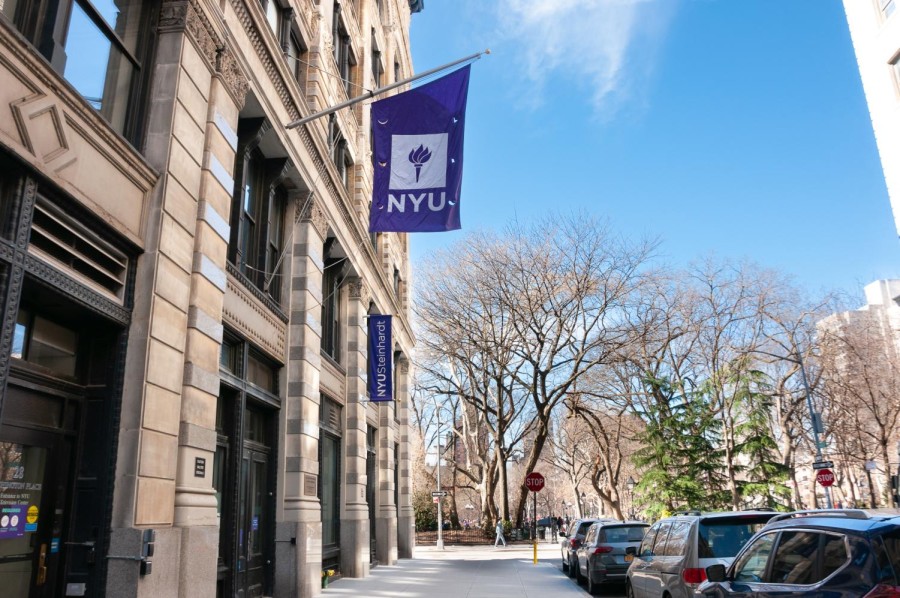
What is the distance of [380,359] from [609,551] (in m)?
9.18

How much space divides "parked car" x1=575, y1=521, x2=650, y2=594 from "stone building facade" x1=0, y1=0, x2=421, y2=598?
6685 mm

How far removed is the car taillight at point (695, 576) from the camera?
8875 mm

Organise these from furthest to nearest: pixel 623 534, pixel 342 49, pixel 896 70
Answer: pixel 896 70, pixel 342 49, pixel 623 534

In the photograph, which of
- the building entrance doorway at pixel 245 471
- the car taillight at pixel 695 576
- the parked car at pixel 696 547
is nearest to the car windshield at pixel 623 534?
the parked car at pixel 696 547

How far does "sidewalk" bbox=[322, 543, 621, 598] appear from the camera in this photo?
15781mm

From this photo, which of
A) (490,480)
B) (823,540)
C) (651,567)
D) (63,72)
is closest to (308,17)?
(63,72)

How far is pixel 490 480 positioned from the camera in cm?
4212

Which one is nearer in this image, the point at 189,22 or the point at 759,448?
the point at 189,22

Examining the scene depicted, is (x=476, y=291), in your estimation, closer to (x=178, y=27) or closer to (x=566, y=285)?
(x=566, y=285)

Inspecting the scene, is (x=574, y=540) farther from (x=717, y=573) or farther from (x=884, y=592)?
(x=884, y=592)

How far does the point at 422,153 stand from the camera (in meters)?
13.1

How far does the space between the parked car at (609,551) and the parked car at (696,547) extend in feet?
20.7

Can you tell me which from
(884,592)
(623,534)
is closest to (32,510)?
(884,592)

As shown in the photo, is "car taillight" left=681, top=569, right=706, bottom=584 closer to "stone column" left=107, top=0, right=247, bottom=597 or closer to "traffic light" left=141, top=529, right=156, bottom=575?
"stone column" left=107, top=0, right=247, bottom=597
